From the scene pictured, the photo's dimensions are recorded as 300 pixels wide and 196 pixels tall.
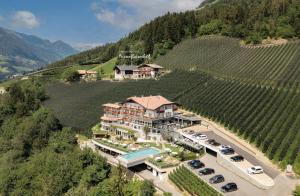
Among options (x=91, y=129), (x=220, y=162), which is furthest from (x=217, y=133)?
(x=91, y=129)

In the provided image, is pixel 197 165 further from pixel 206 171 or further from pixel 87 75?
pixel 87 75

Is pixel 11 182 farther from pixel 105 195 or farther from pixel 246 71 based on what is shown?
pixel 246 71

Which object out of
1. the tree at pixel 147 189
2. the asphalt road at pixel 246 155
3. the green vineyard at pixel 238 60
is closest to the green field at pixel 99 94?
the green vineyard at pixel 238 60

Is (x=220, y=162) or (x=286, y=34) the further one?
(x=286, y=34)

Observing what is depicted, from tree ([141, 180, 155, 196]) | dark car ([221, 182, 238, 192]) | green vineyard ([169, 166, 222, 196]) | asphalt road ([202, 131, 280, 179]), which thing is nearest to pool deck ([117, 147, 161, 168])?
green vineyard ([169, 166, 222, 196])

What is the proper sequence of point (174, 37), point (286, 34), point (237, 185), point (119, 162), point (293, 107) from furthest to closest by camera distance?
point (174, 37)
point (286, 34)
point (293, 107)
point (119, 162)
point (237, 185)

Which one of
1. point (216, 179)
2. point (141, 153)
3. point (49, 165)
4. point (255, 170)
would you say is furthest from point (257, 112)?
point (49, 165)

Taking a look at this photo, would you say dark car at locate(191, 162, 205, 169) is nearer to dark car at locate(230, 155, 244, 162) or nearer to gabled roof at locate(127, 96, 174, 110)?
dark car at locate(230, 155, 244, 162)
